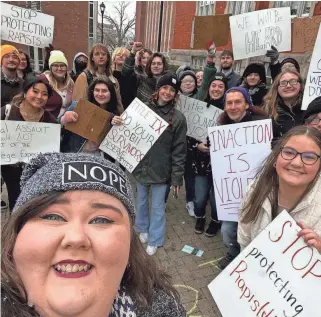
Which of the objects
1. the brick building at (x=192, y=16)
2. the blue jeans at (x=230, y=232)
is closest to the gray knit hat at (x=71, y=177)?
the blue jeans at (x=230, y=232)

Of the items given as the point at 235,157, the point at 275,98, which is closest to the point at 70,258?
the point at 235,157

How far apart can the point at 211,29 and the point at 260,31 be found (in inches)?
34.2

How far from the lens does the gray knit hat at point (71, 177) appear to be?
92 cm

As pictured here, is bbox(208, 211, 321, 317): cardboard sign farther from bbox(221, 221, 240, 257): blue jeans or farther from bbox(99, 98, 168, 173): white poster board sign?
bbox(99, 98, 168, 173): white poster board sign

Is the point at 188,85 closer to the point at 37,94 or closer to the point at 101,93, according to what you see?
the point at 101,93

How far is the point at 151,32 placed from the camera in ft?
106

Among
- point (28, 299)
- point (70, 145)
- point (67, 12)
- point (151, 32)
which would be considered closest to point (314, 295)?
point (28, 299)

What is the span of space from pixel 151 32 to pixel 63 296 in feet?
114

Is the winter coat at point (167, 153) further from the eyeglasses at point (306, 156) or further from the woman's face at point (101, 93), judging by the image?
the eyeglasses at point (306, 156)

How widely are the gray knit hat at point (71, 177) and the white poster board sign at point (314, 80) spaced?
2553 mm

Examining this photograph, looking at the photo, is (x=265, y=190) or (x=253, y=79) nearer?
(x=265, y=190)

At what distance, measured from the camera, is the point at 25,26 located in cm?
474

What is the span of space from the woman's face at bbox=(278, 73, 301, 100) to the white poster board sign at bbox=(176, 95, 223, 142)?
2.82 feet

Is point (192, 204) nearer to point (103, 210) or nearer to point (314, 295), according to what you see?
point (314, 295)
